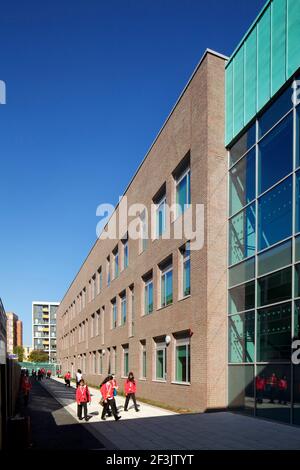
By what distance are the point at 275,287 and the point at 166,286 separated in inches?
382

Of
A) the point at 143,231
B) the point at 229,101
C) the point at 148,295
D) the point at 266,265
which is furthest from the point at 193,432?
the point at 143,231

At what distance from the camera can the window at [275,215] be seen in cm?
1450

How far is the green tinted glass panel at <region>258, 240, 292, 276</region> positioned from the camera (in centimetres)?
1423

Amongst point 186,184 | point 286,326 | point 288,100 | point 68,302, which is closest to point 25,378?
point 186,184

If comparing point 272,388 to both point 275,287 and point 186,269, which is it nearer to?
point 275,287

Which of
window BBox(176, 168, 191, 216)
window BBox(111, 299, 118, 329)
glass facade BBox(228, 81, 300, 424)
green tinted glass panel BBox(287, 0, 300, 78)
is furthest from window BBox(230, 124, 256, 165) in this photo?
window BBox(111, 299, 118, 329)

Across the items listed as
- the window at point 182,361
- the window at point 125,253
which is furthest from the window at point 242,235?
the window at point 125,253

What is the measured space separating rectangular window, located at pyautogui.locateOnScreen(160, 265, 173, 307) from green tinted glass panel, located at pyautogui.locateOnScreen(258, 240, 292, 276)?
7911 mm

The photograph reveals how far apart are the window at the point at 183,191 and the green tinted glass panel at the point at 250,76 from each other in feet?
16.2

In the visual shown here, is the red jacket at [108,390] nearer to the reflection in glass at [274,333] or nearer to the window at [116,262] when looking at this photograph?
the reflection in glass at [274,333]

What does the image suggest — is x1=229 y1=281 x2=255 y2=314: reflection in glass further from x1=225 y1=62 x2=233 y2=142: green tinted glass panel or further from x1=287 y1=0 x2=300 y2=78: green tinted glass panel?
x1=287 y1=0 x2=300 y2=78: green tinted glass panel

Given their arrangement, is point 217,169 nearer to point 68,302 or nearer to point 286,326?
point 286,326

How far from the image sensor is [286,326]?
14.1 meters
